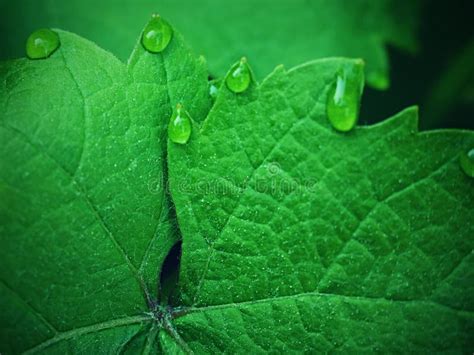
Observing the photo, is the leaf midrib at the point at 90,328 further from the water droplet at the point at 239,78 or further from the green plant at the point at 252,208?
the water droplet at the point at 239,78

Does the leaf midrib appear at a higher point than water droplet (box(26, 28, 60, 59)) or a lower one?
lower

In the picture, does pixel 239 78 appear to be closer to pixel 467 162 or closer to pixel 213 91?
pixel 213 91

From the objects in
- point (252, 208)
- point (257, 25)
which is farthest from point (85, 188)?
point (257, 25)

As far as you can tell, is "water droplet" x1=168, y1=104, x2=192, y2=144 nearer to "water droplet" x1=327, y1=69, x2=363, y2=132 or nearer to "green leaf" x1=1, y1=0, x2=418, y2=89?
"water droplet" x1=327, y1=69, x2=363, y2=132

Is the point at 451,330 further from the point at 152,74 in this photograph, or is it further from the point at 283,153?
the point at 152,74

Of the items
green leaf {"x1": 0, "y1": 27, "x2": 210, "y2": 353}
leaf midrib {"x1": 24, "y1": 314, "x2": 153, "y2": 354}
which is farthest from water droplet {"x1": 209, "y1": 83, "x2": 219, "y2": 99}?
leaf midrib {"x1": 24, "y1": 314, "x2": 153, "y2": 354}

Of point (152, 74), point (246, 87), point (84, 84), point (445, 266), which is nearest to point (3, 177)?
point (84, 84)

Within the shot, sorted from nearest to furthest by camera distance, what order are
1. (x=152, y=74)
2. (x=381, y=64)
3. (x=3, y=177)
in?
(x=3, y=177)
(x=152, y=74)
(x=381, y=64)
